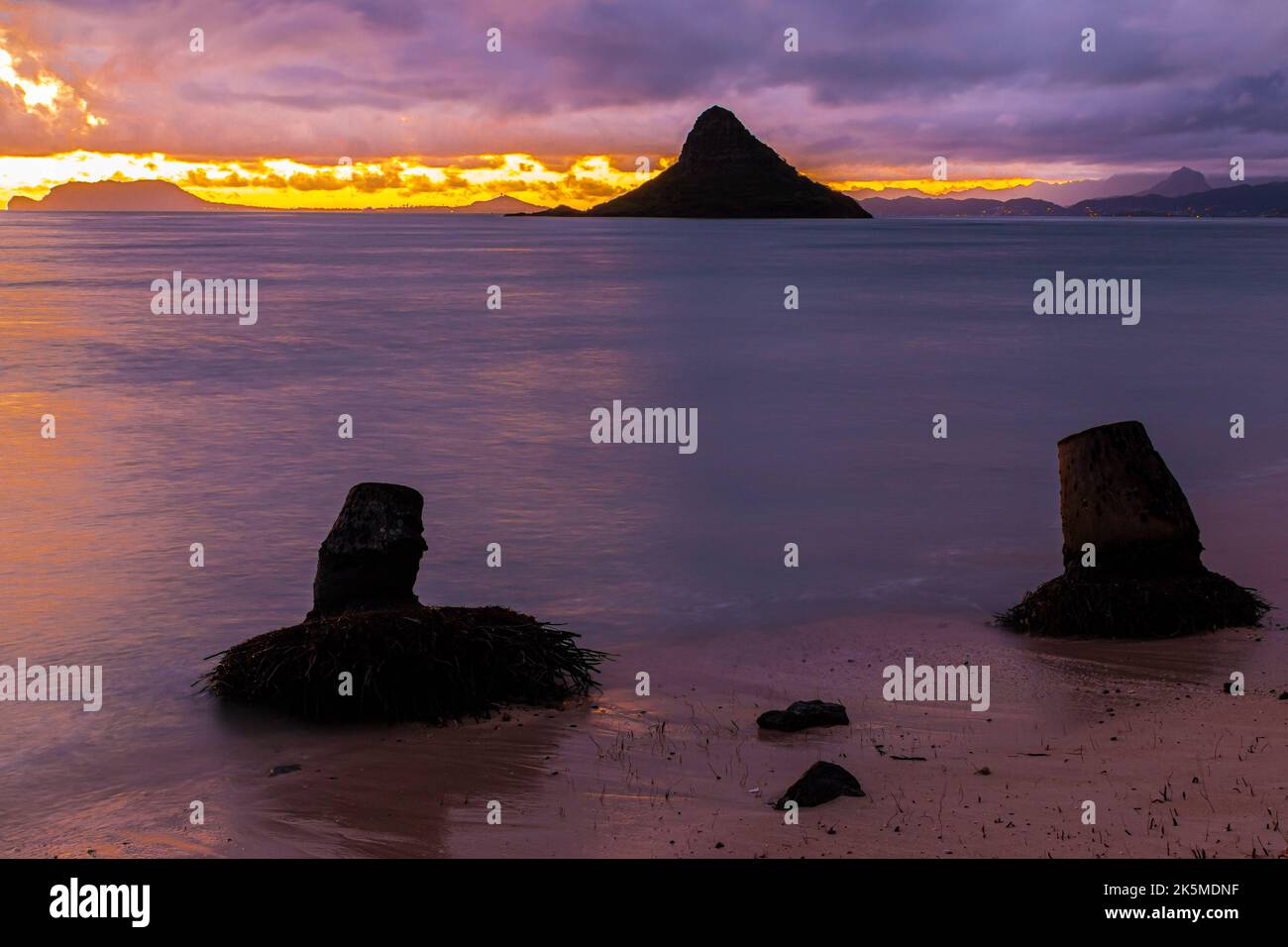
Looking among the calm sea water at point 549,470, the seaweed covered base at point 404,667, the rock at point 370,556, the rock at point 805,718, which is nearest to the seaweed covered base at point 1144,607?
the calm sea water at point 549,470

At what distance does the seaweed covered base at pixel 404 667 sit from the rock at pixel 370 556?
52cm

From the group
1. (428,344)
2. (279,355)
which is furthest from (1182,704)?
(428,344)

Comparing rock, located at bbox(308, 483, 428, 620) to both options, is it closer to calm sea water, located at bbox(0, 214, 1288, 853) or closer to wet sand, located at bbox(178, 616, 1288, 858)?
calm sea water, located at bbox(0, 214, 1288, 853)

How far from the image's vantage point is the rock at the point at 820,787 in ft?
23.0

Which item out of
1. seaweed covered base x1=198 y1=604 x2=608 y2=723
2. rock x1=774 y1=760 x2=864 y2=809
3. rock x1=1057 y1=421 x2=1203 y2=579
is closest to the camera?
rock x1=774 y1=760 x2=864 y2=809

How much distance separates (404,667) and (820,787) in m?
3.13

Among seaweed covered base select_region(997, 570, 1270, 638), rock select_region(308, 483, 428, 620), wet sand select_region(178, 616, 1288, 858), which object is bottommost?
wet sand select_region(178, 616, 1288, 858)

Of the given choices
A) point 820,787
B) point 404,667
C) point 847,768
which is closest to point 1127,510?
point 847,768

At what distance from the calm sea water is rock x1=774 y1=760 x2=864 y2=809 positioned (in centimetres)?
363

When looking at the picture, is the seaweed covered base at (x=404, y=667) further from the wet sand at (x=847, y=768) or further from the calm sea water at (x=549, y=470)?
the calm sea water at (x=549, y=470)

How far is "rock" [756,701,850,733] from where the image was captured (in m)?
8.59

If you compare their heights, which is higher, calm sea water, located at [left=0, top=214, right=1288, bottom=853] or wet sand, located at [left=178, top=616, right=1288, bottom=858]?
calm sea water, located at [left=0, top=214, right=1288, bottom=853]

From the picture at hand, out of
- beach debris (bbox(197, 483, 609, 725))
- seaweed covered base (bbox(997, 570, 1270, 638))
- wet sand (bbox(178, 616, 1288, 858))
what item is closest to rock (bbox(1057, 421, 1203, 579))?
seaweed covered base (bbox(997, 570, 1270, 638))
